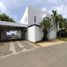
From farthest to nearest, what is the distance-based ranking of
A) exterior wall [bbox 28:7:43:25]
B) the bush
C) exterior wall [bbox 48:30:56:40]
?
1. the bush
2. exterior wall [bbox 28:7:43:25]
3. exterior wall [bbox 48:30:56:40]

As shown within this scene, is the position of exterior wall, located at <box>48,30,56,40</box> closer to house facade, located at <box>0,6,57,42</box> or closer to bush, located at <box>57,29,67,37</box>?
house facade, located at <box>0,6,57,42</box>

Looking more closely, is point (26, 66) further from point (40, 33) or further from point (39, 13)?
point (39, 13)

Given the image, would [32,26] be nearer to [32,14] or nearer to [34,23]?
[34,23]

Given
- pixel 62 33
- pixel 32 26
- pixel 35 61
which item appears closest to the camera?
pixel 35 61

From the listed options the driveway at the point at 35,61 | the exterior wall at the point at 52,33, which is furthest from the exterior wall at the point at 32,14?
the driveway at the point at 35,61

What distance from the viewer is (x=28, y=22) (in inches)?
1153

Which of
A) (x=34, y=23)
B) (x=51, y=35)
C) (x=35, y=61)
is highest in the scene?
(x=34, y=23)

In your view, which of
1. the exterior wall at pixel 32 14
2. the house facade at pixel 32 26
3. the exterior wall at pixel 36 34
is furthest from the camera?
the exterior wall at pixel 32 14

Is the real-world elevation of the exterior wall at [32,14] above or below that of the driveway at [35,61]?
above

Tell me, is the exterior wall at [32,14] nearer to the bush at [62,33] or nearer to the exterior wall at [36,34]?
the exterior wall at [36,34]

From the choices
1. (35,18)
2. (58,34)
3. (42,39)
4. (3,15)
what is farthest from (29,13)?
(3,15)

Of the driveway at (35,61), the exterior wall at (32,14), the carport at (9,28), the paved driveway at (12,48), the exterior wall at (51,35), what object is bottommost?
the paved driveway at (12,48)

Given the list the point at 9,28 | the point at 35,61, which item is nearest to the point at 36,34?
the point at 9,28

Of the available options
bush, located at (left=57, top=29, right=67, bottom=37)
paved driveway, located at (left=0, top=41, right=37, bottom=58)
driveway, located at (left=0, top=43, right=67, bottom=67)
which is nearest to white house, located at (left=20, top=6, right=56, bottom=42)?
bush, located at (left=57, top=29, right=67, bottom=37)
